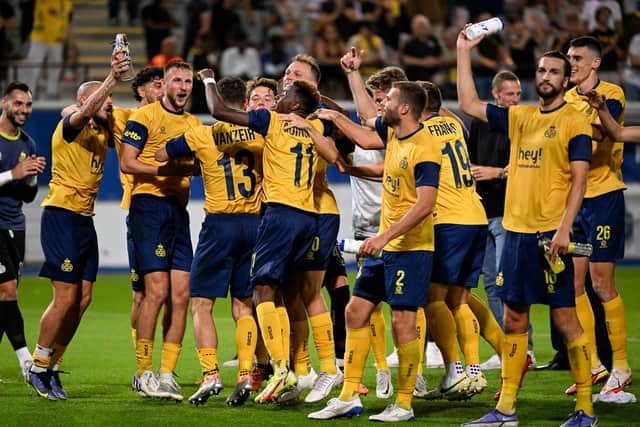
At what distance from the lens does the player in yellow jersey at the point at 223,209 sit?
8.63 meters

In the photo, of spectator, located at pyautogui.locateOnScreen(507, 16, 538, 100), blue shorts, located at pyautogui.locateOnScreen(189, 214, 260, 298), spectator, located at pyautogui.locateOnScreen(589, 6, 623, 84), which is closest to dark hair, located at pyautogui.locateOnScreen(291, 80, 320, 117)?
blue shorts, located at pyautogui.locateOnScreen(189, 214, 260, 298)

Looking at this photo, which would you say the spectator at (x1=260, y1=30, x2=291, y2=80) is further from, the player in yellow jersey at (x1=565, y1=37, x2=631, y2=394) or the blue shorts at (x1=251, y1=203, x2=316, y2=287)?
the blue shorts at (x1=251, y1=203, x2=316, y2=287)

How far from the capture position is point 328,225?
893 cm

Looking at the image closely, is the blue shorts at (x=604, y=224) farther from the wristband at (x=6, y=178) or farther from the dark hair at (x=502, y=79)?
the wristband at (x=6, y=178)

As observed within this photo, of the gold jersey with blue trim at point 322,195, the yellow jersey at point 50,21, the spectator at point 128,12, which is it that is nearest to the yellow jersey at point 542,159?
the gold jersey with blue trim at point 322,195

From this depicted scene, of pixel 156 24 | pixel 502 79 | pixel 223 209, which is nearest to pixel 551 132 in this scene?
pixel 223 209

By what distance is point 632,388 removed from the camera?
927 cm

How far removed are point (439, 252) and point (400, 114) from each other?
1.30 metres

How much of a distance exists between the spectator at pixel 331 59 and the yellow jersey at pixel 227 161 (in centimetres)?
1119

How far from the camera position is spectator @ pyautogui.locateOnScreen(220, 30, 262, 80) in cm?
2058

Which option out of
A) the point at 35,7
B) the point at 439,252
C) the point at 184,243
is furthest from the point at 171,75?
the point at 35,7

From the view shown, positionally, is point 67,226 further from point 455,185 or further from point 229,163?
point 455,185

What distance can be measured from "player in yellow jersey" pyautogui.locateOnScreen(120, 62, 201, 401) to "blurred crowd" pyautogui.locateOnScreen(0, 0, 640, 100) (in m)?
10.9

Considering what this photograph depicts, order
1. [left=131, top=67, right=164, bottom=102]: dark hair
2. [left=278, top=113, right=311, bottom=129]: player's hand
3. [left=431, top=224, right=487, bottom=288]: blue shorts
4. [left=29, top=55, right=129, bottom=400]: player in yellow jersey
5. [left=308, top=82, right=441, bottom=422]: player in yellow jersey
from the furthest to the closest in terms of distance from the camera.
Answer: [left=131, top=67, right=164, bottom=102]: dark hair < [left=29, top=55, right=129, bottom=400]: player in yellow jersey < [left=431, top=224, right=487, bottom=288]: blue shorts < [left=278, top=113, right=311, bottom=129]: player's hand < [left=308, top=82, right=441, bottom=422]: player in yellow jersey
